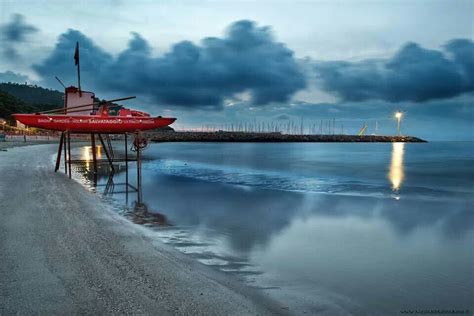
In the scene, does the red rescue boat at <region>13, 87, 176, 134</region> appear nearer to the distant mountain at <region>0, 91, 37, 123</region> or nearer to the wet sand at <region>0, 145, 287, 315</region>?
the wet sand at <region>0, 145, 287, 315</region>

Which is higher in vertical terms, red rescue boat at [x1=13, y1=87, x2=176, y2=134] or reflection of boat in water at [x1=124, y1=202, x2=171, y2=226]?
red rescue boat at [x1=13, y1=87, x2=176, y2=134]

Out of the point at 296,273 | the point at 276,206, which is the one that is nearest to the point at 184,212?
the point at 276,206

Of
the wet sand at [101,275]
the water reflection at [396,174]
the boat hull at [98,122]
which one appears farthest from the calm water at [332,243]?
the water reflection at [396,174]

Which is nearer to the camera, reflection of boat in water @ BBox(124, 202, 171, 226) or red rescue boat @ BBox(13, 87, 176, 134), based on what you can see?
reflection of boat in water @ BBox(124, 202, 171, 226)

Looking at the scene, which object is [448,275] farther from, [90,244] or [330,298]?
[90,244]

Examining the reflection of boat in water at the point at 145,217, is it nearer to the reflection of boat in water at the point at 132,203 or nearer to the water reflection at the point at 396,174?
the reflection of boat in water at the point at 132,203

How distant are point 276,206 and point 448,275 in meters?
7.89

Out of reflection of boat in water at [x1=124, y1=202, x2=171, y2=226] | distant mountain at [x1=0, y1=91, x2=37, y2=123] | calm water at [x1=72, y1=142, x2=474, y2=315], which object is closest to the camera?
calm water at [x1=72, y1=142, x2=474, y2=315]

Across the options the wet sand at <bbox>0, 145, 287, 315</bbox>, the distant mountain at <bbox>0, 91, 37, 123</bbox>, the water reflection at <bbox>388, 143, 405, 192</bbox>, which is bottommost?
the water reflection at <bbox>388, 143, 405, 192</bbox>

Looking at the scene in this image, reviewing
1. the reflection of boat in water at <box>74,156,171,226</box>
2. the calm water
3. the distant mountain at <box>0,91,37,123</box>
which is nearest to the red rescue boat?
the reflection of boat in water at <box>74,156,171,226</box>

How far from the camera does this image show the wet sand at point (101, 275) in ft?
15.5

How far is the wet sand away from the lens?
186 inches

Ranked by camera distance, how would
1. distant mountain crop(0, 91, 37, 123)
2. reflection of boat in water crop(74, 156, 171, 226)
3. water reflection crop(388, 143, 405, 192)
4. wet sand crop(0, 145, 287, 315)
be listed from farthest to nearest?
1. distant mountain crop(0, 91, 37, 123)
2. water reflection crop(388, 143, 405, 192)
3. reflection of boat in water crop(74, 156, 171, 226)
4. wet sand crop(0, 145, 287, 315)

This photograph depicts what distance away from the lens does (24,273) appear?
558cm
